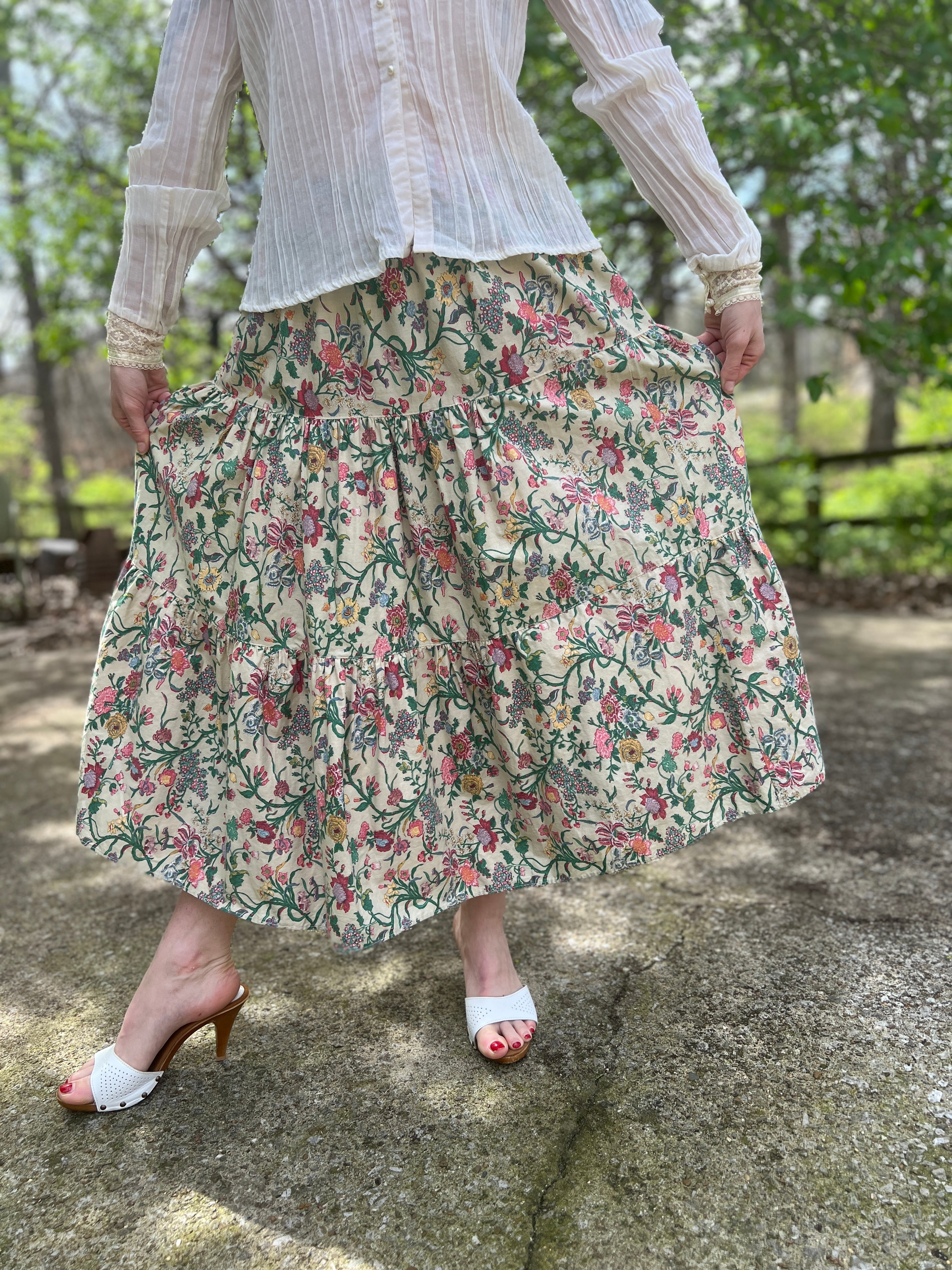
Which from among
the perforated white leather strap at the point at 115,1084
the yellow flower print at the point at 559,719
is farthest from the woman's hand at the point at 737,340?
the perforated white leather strap at the point at 115,1084

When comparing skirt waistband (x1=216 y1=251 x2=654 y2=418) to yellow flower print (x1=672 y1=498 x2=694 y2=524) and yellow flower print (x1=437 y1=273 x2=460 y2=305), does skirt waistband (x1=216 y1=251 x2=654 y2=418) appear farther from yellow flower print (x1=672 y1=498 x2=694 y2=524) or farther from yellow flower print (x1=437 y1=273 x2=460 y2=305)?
yellow flower print (x1=672 y1=498 x2=694 y2=524)

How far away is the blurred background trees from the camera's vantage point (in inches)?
127

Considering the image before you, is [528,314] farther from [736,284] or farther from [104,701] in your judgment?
[104,701]

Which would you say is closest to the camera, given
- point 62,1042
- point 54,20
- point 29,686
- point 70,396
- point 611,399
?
point 611,399

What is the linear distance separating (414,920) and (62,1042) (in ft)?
1.99

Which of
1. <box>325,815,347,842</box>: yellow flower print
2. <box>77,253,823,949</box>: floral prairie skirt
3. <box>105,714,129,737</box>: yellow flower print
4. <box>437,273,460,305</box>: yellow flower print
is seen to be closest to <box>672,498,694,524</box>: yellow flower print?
<box>77,253,823,949</box>: floral prairie skirt

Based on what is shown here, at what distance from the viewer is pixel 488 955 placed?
4.64 feet

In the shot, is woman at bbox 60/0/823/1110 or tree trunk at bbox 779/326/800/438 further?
tree trunk at bbox 779/326/800/438

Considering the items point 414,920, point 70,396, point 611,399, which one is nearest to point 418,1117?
point 414,920

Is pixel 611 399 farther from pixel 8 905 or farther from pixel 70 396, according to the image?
pixel 70 396

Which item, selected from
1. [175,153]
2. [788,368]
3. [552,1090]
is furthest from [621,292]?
[788,368]

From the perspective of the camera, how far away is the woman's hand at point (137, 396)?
4.48ft

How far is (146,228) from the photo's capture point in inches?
52.5

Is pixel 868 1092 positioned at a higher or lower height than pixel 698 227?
lower
